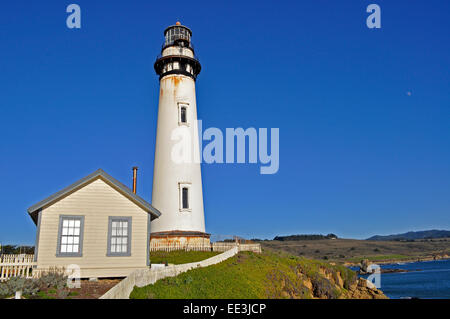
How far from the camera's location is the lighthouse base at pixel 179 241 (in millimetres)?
26625

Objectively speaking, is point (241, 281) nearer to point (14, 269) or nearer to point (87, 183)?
point (87, 183)

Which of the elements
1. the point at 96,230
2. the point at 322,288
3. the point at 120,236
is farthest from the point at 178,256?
the point at 322,288

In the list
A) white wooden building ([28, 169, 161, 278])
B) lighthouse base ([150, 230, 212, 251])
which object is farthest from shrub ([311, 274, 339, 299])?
white wooden building ([28, 169, 161, 278])

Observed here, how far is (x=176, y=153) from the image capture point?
29.7 meters

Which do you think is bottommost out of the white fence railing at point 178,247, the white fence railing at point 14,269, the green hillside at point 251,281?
the green hillside at point 251,281

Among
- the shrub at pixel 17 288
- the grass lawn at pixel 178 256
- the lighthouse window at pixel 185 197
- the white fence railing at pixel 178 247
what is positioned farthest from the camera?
the lighthouse window at pixel 185 197

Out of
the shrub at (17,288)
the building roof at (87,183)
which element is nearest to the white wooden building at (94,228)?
the building roof at (87,183)

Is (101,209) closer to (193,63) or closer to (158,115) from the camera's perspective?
(158,115)

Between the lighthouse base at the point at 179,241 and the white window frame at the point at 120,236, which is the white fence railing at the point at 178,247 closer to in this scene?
the lighthouse base at the point at 179,241

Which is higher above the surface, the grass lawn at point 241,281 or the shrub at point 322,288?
the grass lawn at point 241,281

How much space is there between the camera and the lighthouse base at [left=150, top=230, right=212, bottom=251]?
1048 inches

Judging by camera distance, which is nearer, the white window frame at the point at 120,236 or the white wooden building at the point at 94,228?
the white wooden building at the point at 94,228

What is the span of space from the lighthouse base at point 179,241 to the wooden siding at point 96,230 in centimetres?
855
